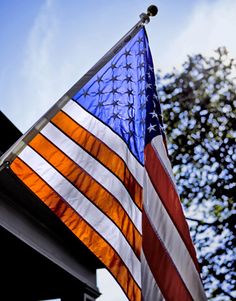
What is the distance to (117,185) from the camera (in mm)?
4215

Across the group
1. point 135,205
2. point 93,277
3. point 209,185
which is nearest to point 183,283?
point 135,205

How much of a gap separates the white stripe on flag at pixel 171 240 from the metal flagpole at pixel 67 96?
1176 mm

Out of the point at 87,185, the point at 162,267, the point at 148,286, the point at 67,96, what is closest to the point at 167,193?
the point at 162,267

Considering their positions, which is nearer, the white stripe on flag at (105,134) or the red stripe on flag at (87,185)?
the red stripe on flag at (87,185)

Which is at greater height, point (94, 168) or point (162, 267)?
point (94, 168)

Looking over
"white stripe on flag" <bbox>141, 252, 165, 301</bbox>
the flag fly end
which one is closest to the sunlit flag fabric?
"white stripe on flag" <bbox>141, 252, 165, 301</bbox>

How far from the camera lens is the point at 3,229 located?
17.8ft

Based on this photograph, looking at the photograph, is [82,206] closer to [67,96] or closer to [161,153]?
[67,96]

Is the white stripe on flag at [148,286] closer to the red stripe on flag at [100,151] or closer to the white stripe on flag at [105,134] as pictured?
the red stripe on flag at [100,151]

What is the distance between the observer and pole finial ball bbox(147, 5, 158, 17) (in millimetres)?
5570

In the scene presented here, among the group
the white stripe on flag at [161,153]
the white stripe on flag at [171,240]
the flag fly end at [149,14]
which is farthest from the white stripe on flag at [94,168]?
the flag fly end at [149,14]

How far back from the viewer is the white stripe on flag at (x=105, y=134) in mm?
4387

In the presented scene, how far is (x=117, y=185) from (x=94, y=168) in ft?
0.96

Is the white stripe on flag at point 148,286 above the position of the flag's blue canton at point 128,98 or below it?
below
